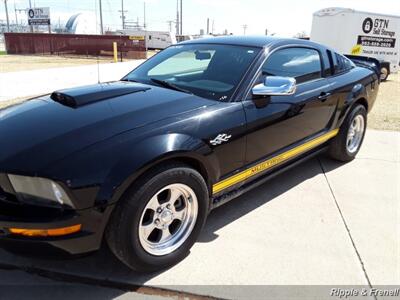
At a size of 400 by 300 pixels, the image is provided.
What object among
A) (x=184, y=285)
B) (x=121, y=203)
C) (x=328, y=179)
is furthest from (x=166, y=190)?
(x=328, y=179)

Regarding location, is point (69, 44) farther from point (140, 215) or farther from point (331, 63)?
point (140, 215)

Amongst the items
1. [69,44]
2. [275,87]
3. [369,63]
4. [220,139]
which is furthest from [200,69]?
[69,44]

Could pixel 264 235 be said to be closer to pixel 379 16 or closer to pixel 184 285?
pixel 184 285

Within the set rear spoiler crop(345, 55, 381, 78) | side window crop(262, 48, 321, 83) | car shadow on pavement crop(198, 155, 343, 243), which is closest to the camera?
car shadow on pavement crop(198, 155, 343, 243)

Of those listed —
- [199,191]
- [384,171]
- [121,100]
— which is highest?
[121,100]

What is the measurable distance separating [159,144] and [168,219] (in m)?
0.57

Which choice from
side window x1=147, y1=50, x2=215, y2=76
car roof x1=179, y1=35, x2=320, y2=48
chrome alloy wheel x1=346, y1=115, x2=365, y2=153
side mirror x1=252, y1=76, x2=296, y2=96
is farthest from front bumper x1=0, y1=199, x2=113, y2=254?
chrome alloy wheel x1=346, y1=115, x2=365, y2=153

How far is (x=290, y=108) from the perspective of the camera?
3.52 meters

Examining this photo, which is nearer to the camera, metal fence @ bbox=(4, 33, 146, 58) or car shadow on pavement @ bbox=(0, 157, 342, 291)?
car shadow on pavement @ bbox=(0, 157, 342, 291)

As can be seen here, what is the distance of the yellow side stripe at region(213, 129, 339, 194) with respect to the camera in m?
3.02

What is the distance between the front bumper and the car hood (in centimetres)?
23

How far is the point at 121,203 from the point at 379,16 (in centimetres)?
1588

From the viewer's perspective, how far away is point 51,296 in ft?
7.84

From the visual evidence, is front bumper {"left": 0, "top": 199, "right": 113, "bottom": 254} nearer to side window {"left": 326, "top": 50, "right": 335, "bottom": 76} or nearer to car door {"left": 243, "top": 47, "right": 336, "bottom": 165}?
car door {"left": 243, "top": 47, "right": 336, "bottom": 165}
